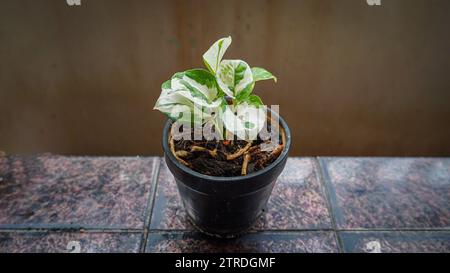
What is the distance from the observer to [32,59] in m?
1.56

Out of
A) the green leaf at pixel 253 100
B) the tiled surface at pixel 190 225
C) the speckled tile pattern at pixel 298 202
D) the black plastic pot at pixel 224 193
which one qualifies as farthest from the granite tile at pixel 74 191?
the green leaf at pixel 253 100

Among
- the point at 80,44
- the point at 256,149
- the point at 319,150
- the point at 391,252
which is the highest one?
the point at 80,44

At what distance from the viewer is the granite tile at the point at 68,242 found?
928mm

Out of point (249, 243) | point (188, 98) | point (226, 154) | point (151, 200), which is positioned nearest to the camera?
point (188, 98)

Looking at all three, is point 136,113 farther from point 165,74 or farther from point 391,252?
point 391,252

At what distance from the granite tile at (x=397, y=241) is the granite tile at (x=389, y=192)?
0.08 ft

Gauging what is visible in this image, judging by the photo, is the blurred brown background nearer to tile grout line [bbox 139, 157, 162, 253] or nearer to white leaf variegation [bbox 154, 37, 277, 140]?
tile grout line [bbox 139, 157, 162, 253]

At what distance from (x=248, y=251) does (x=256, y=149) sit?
0.26m

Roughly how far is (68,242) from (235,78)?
0.58 metres

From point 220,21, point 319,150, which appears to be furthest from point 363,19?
point 319,150

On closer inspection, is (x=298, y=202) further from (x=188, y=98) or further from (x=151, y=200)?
(x=188, y=98)

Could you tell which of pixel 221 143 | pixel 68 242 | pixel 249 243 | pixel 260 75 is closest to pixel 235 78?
pixel 260 75

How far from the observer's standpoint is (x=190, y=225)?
0.99 meters

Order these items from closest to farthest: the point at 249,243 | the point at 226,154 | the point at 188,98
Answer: the point at 188,98
the point at 226,154
the point at 249,243
